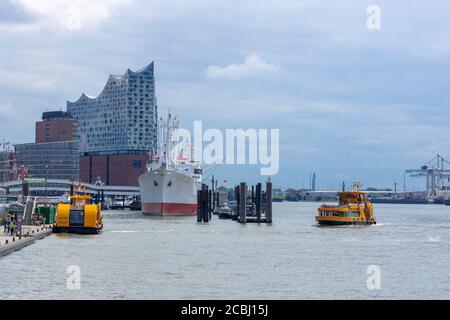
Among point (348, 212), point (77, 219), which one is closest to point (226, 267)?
point (77, 219)

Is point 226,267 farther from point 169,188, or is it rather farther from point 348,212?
point 169,188

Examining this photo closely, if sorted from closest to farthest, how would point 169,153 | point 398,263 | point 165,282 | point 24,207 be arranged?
1. point 165,282
2. point 398,263
3. point 24,207
4. point 169,153

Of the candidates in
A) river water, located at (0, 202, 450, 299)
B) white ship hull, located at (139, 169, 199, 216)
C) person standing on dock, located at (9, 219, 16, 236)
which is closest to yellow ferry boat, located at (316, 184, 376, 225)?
river water, located at (0, 202, 450, 299)

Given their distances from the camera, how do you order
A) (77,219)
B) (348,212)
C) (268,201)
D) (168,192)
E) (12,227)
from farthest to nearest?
(168,192) → (268,201) → (348,212) → (77,219) → (12,227)

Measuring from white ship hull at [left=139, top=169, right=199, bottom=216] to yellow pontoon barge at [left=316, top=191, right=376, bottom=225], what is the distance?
151 ft

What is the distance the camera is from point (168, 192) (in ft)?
544

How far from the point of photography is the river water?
162ft

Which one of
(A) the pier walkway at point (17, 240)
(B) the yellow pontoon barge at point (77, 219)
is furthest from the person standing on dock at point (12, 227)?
(B) the yellow pontoon barge at point (77, 219)

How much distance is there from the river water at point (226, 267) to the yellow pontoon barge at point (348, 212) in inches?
898

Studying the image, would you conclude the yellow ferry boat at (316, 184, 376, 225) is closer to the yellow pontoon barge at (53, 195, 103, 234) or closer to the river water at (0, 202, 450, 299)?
the river water at (0, 202, 450, 299)

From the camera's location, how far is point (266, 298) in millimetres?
47031

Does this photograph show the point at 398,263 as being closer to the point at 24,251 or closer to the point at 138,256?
the point at 138,256
